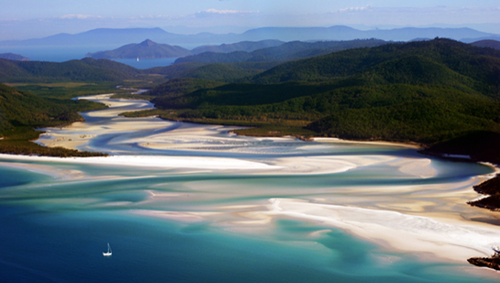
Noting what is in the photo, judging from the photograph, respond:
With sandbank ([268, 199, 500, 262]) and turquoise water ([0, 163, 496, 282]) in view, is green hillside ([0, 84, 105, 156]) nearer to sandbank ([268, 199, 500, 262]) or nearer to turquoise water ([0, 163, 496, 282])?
turquoise water ([0, 163, 496, 282])

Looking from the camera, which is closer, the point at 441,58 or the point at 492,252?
the point at 492,252

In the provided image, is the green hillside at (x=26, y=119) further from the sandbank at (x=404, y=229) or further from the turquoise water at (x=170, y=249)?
the sandbank at (x=404, y=229)

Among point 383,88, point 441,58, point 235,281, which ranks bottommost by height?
point 235,281

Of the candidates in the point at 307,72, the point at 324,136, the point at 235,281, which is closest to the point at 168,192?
the point at 235,281

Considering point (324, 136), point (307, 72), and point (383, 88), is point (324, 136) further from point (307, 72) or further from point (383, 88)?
point (307, 72)

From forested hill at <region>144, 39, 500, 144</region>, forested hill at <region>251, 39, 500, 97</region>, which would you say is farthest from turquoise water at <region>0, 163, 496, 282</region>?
forested hill at <region>251, 39, 500, 97</region>

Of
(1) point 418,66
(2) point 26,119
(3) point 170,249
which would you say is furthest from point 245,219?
(1) point 418,66

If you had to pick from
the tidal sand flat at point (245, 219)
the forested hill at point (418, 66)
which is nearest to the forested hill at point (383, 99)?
the forested hill at point (418, 66)
